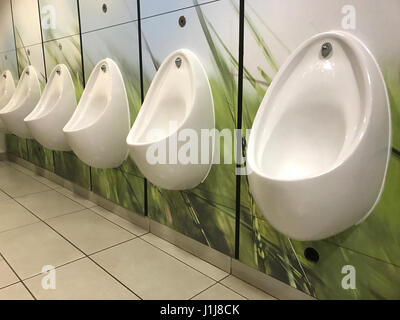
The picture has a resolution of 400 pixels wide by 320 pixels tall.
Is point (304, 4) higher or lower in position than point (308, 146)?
higher

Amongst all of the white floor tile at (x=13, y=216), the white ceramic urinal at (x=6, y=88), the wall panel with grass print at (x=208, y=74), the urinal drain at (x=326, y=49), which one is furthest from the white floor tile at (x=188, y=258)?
the white ceramic urinal at (x=6, y=88)

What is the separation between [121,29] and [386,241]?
1.93m

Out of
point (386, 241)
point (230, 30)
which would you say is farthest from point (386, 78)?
point (230, 30)

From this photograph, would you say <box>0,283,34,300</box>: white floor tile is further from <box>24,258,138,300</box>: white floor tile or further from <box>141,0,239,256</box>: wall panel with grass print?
<box>141,0,239,256</box>: wall panel with grass print

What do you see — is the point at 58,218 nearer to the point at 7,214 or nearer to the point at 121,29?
the point at 7,214

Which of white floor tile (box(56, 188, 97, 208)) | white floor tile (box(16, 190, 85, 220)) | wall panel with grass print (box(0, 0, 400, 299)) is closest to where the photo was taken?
wall panel with grass print (box(0, 0, 400, 299))

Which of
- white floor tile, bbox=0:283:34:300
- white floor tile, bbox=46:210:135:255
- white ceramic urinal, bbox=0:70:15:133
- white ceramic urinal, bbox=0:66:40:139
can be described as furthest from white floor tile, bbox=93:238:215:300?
white ceramic urinal, bbox=0:70:15:133

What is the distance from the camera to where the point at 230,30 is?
1.51 meters

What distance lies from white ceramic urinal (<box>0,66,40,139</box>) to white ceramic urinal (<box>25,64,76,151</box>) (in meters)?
0.39

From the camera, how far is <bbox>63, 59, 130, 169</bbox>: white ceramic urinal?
1.98m

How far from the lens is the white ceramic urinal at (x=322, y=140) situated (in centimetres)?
100

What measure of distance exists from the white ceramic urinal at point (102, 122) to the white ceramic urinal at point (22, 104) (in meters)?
0.97
